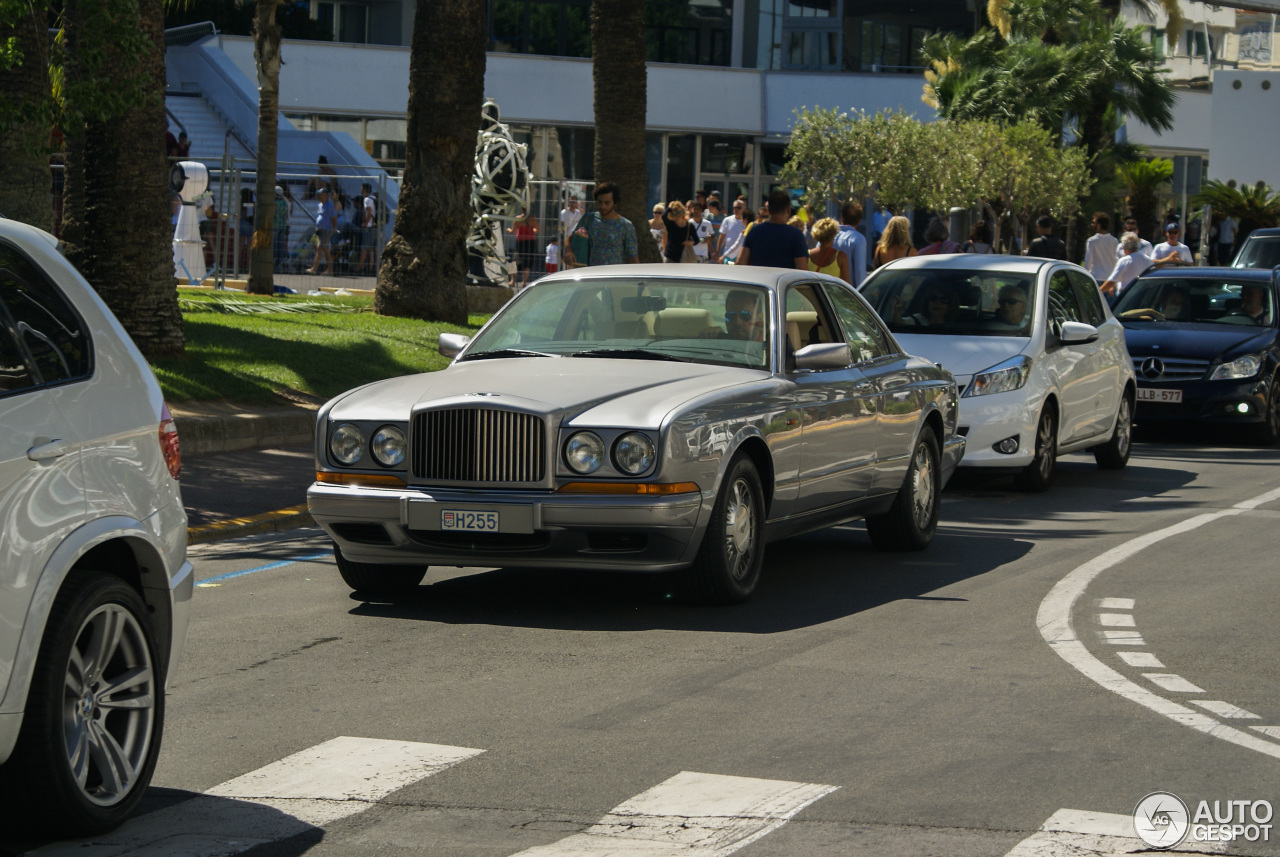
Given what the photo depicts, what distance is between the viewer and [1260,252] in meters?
26.4

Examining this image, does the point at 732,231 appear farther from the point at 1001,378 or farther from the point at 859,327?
the point at 859,327

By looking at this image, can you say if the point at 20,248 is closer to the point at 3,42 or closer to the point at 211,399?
the point at 3,42

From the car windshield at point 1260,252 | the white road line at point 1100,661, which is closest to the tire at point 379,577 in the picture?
the white road line at point 1100,661

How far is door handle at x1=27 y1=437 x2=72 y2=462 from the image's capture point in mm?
4700

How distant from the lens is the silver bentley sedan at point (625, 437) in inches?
314

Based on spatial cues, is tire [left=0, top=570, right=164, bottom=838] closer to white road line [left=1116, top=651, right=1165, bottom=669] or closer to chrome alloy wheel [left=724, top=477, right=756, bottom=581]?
chrome alloy wheel [left=724, top=477, right=756, bottom=581]

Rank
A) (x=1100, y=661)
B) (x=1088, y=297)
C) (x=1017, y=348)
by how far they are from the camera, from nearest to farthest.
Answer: (x=1100, y=661)
(x=1017, y=348)
(x=1088, y=297)

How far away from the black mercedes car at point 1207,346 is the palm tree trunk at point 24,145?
10.1 m

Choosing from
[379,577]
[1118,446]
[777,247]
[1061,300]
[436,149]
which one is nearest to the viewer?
[379,577]

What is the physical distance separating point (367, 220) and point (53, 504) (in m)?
24.9

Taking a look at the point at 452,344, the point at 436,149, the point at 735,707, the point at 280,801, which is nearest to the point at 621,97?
the point at 436,149

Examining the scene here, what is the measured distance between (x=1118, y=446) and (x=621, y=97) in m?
9.24

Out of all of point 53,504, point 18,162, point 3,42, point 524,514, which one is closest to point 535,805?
point 53,504

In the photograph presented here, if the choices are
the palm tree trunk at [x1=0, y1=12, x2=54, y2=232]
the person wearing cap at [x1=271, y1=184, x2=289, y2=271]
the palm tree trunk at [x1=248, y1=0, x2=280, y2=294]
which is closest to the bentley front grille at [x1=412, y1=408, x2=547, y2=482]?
the palm tree trunk at [x1=0, y1=12, x2=54, y2=232]
